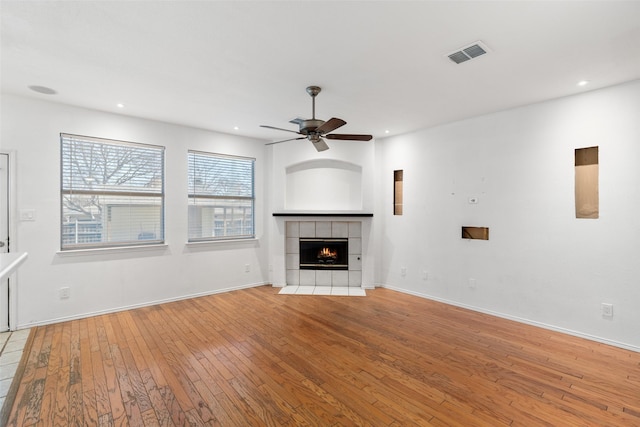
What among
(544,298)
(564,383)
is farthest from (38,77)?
(544,298)

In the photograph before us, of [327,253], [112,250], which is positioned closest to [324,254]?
[327,253]

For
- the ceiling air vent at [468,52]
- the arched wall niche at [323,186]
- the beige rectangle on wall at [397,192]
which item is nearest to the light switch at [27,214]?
the arched wall niche at [323,186]

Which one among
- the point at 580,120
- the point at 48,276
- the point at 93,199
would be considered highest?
the point at 580,120

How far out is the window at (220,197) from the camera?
4844 millimetres

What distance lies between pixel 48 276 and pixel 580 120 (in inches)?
258

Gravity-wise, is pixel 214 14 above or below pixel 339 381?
above

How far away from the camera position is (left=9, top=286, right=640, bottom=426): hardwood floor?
6.70 feet

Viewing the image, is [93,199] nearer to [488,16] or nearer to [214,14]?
[214,14]

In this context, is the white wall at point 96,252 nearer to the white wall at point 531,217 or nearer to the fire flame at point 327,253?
the fire flame at point 327,253

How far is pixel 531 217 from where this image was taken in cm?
372

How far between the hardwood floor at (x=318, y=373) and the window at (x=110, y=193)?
1.11m

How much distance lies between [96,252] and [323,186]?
3.65 m

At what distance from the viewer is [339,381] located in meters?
2.44

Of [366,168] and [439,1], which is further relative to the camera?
[366,168]
